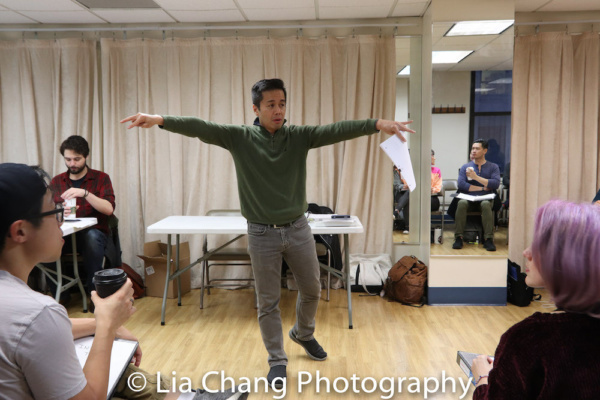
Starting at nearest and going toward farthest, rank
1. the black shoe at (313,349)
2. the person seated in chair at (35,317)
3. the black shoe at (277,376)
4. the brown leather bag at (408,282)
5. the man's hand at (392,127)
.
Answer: the person seated in chair at (35,317), the man's hand at (392,127), the black shoe at (277,376), the black shoe at (313,349), the brown leather bag at (408,282)

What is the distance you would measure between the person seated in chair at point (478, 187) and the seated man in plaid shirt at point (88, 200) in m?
2.86

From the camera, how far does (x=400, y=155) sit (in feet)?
7.82

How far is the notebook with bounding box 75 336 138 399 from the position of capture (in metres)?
1.21

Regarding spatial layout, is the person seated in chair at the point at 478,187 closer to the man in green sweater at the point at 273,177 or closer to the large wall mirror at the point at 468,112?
the large wall mirror at the point at 468,112

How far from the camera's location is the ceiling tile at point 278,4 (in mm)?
3740

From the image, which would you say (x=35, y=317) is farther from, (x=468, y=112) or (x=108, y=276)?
(x=468, y=112)

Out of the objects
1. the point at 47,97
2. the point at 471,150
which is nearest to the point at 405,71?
the point at 471,150

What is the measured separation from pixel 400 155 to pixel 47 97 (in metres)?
3.64

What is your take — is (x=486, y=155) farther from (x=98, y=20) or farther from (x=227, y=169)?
(x=98, y=20)

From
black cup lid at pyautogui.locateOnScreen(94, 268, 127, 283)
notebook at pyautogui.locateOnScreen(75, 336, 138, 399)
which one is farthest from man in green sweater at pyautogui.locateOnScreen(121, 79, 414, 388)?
black cup lid at pyautogui.locateOnScreen(94, 268, 127, 283)

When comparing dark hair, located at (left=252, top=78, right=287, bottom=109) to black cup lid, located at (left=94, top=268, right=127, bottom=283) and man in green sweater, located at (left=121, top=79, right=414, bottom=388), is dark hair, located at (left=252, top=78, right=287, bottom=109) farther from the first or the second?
black cup lid, located at (left=94, top=268, right=127, bottom=283)

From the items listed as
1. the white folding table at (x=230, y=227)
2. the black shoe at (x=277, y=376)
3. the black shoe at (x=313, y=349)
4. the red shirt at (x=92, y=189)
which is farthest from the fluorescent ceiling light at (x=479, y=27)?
the red shirt at (x=92, y=189)

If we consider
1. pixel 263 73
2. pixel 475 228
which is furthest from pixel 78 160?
pixel 475 228

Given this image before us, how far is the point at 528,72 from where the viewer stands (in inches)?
161
